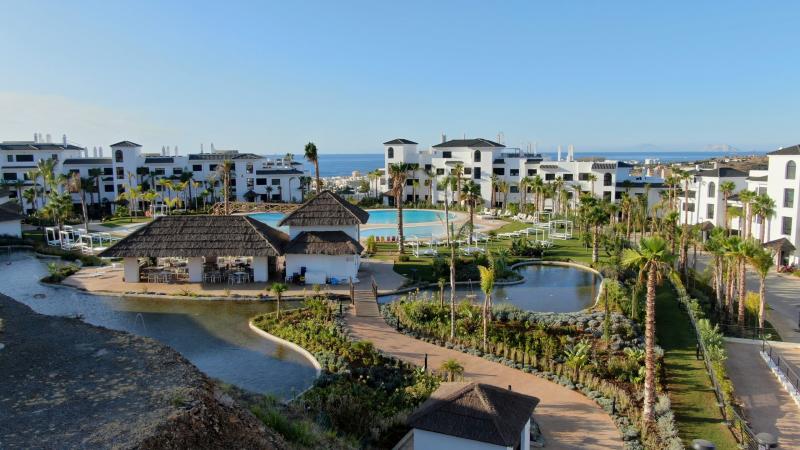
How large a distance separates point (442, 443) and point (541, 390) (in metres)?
5.88

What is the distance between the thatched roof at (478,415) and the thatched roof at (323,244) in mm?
16694

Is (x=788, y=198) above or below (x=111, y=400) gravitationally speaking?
above

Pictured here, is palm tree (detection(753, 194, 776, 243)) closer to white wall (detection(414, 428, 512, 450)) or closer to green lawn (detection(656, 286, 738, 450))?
green lawn (detection(656, 286, 738, 450))

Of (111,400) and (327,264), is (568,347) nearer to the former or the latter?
(327,264)

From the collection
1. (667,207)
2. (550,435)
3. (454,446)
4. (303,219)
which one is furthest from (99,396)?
(667,207)

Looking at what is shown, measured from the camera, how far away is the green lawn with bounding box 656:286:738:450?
1441cm

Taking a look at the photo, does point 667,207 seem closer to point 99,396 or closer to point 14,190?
point 99,396

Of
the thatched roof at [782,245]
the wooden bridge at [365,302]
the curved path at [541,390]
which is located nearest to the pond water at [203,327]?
the wooden bridge at [365,302]

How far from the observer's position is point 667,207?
4994 centimetres

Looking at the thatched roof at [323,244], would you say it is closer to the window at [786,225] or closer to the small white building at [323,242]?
the small white building at [323,242]

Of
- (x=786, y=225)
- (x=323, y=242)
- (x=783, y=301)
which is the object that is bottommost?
(x=783, y=301)

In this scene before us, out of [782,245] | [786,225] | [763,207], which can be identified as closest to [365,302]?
Answer: [763,207]

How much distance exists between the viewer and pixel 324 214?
3117 centimetres

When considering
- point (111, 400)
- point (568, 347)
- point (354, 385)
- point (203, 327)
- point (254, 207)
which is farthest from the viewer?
point (254, 207)
